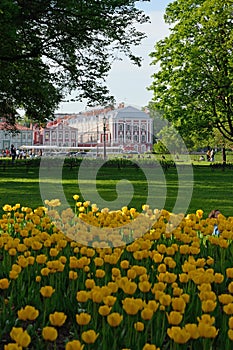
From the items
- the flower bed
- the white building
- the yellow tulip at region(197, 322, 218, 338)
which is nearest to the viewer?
the yellow tulip at region(197, 322, 218, 338)

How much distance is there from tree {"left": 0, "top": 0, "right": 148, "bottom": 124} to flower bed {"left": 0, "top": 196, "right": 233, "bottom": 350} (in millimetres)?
12216

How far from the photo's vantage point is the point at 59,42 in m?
20.0

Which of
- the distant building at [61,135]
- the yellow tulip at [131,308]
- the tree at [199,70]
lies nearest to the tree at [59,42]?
the tree at [199,70]

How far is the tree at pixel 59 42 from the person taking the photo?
58.7 ft

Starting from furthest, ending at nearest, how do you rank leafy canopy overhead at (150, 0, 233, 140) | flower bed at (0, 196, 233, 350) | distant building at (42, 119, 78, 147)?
1. distant building at (42, 119, 78, 147)
2. leafy canopy overhead at (150, 0, 233, 140)
3. flower bed at (0, 196, 233, 350)

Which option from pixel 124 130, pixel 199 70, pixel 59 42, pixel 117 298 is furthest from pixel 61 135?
pixel 117 298

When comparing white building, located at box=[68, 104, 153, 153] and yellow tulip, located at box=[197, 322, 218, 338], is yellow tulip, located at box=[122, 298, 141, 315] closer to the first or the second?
yellow tulip, located at box=[197, 322, 218, 338]

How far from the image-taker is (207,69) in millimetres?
30797

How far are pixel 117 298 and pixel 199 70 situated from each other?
28064 millimetres

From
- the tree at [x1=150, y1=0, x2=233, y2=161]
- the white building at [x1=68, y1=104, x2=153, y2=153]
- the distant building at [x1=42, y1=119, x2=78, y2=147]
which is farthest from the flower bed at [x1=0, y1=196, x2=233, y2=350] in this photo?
the distant building at [x1=42, y1=119, x2=78, y2=147]

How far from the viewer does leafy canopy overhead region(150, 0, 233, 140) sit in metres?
29.7

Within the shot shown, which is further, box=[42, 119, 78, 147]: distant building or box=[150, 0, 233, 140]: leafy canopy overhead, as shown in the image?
box=[42, 119, 78, 147]: distant building

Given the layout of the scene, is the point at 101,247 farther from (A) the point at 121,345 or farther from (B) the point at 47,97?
(B) the point at 47,97

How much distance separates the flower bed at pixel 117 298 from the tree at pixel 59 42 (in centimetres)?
1222
